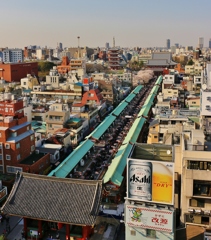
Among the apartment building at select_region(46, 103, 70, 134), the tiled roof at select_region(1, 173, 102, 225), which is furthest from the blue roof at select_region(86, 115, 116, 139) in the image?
the tiled roof at select_region(1, 173, 102, 225)

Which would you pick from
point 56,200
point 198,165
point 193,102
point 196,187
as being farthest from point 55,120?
point 196,187

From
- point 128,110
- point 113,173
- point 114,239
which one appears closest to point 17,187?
point 114,239

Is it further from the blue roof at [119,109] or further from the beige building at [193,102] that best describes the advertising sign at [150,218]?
the blue roof at [119,109]

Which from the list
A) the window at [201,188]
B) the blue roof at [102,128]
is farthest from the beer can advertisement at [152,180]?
the blue roof at [102,128]

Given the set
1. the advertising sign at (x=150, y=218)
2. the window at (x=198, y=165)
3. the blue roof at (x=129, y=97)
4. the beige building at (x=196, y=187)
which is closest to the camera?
the advertising sign at (x=150, y=218)

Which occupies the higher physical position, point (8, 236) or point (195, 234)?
point (195, 234)

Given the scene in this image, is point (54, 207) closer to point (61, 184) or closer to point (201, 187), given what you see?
point (61, 184)

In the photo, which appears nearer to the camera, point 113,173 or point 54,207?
point 54,207
